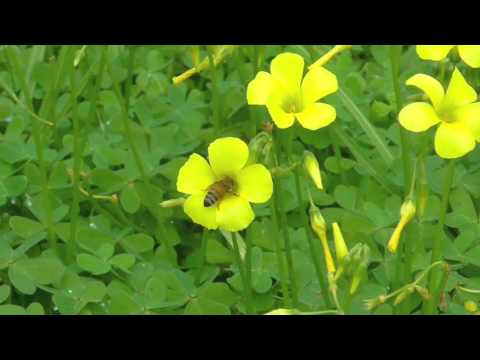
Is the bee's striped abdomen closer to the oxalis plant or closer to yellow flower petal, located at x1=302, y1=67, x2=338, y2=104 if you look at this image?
the oxalis plant

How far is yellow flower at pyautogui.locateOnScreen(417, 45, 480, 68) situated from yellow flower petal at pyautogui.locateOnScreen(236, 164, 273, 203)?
280mm

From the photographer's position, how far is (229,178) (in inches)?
53.6

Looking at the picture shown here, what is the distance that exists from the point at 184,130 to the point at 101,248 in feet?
1.36

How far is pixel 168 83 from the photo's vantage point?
88.3 inches

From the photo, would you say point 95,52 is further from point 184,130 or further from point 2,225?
point 2,225

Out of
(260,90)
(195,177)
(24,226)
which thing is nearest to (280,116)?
(260,90)

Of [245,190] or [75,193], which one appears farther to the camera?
[75,193]

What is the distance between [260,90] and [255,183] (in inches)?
5.2

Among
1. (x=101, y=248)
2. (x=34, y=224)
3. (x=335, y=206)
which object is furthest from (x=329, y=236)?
(x=34, y=224)

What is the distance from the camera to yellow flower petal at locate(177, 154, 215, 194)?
136 cm

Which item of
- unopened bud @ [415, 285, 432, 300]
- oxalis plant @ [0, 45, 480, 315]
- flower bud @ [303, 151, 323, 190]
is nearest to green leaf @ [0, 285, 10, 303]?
oxalis plant @ [0, 45, 480, 315]

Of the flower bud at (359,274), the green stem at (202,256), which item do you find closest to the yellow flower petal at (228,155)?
the flower bud at (359,274)

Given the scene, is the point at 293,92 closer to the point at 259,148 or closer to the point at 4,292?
the point at 259,148

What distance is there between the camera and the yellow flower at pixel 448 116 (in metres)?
1.29
